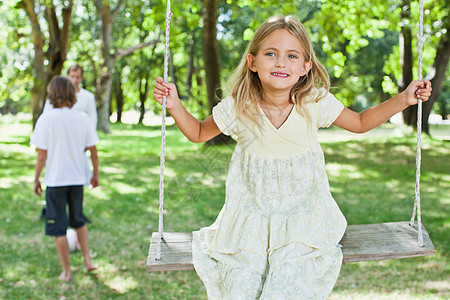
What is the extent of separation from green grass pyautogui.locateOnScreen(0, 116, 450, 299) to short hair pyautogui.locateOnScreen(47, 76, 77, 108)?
1.43 m

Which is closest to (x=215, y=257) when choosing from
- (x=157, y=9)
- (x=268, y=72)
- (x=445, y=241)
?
(x=268, y=72)

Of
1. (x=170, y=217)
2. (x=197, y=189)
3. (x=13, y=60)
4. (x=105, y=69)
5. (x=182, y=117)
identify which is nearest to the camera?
(x=182, y=117)

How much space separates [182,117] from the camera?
2.45 metres

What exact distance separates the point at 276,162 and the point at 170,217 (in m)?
3.60

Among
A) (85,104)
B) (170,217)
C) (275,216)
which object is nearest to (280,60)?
(275,216)

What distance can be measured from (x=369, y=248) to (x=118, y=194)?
196 inches

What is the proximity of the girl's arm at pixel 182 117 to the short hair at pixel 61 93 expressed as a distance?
162 cm

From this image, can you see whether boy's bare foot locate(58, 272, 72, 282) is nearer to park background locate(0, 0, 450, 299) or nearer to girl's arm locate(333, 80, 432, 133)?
park background locate(0, 0, 450, 299)

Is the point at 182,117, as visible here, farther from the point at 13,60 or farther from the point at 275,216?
the point at 13,60

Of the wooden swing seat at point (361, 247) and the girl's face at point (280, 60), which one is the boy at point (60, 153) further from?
the girl's face at point (280, 60)

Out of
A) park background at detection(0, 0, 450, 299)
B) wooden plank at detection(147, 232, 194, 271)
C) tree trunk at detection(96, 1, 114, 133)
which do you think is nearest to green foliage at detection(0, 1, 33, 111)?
tree trunk at detection(96, 1, 114, 133)

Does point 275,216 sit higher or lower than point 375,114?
lower

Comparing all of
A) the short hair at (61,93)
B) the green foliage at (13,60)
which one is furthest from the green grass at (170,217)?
the green foliage at (13,60)

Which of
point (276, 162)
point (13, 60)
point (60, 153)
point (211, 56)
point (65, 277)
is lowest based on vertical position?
point (65, 277)
